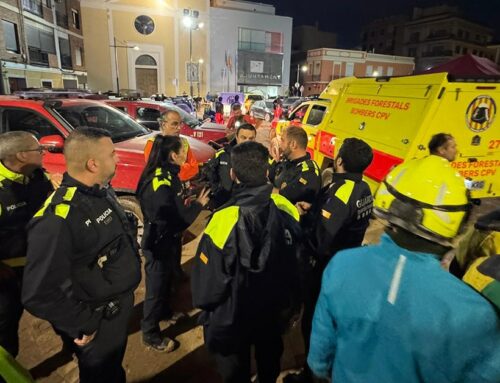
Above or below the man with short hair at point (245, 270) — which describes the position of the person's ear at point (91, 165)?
above

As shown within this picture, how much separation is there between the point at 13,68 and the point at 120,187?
80.4ft

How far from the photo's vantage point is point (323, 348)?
→ 4.70 ft

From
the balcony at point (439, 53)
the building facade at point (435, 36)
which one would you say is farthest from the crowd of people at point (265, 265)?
the balcony at point (439, 53)

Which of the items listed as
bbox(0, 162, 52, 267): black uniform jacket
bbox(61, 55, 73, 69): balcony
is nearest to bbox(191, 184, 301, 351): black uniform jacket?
bbox(0, 162, 52, 267): black uniform jacket

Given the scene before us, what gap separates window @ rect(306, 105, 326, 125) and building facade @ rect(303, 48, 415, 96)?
42.5 metres

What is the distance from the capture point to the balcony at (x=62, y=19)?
99.6 ft

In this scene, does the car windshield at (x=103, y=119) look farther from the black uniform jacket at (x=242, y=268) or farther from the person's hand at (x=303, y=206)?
the black uniform jacket at (x=242, y=268)

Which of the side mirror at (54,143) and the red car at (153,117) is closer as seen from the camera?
the side mirror at (54,143)

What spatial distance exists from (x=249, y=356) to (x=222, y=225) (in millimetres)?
981

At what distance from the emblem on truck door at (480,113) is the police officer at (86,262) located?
211 inches

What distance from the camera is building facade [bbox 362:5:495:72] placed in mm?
53281

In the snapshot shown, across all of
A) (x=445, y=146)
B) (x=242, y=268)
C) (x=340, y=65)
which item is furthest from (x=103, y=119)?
(x=340, y=65)

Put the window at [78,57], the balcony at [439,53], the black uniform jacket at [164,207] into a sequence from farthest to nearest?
1. the balcony at [439,53]
2. the window at [78,57]
3. the black uniform jacket at [164,207]

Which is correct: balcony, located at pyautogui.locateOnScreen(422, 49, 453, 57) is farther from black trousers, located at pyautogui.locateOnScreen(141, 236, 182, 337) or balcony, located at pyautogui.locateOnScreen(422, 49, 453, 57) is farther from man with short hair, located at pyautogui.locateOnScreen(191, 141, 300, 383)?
man with short hair, located at pyautogui.locateOnScreen(191, 141, 300, 383)
